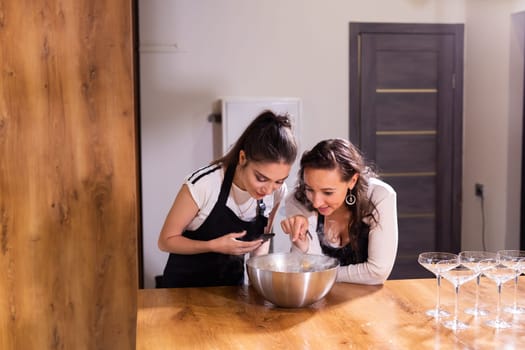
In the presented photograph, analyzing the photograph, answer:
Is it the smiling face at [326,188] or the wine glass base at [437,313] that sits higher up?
the smiling face at [326,188]

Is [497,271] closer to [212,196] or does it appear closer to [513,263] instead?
[513,263]

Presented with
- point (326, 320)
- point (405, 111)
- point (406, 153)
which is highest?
point (405, 111)

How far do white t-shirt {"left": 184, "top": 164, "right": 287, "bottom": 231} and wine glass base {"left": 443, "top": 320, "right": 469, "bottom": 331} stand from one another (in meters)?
0.94

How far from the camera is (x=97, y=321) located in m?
2.93

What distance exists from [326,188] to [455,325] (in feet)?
2.23

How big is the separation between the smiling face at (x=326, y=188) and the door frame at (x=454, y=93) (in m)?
2.61

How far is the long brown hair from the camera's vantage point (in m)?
2.45

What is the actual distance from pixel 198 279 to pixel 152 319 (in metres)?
0.68

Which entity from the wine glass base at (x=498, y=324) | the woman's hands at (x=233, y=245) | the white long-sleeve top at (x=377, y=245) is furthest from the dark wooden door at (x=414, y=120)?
the wine glass base at (x=498, y=324)

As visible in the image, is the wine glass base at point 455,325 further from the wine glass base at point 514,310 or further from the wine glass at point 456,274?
the wine glass base at point 514,310

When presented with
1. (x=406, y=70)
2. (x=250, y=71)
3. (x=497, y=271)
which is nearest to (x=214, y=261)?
(x=497, y=271)

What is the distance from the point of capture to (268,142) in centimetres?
246

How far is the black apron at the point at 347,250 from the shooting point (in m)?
2.54

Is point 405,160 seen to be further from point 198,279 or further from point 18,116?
point 18,116
